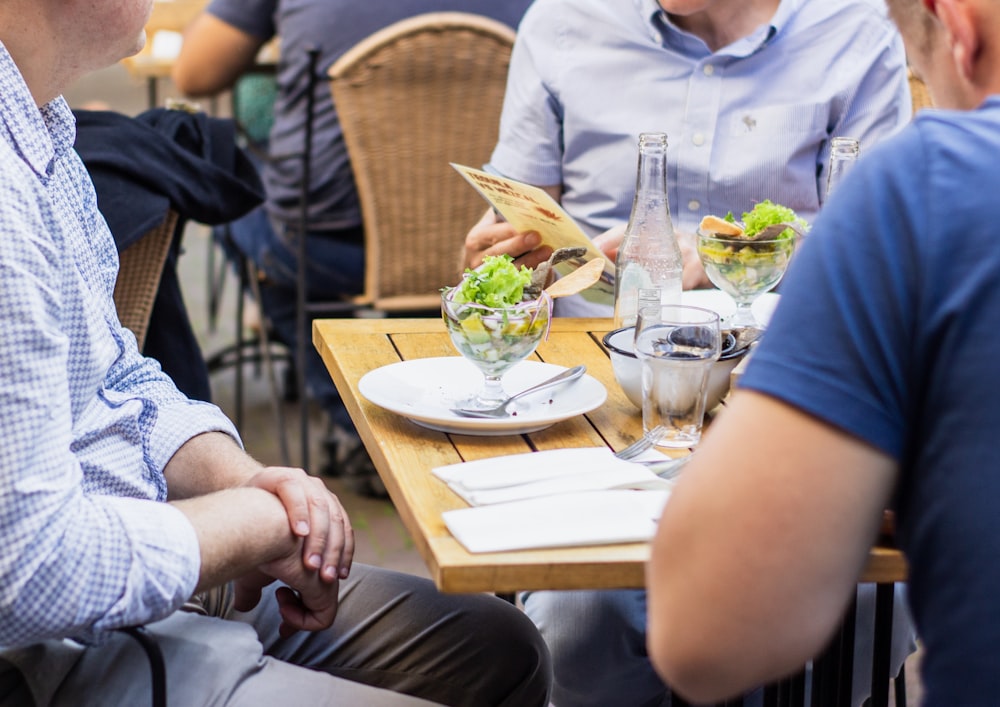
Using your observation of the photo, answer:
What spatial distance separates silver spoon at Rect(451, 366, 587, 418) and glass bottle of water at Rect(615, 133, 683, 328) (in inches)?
10.4

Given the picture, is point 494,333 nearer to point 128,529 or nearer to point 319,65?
point 128,529

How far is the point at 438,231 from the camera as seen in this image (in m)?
3.22

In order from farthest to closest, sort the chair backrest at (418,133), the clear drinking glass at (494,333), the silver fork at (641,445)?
1. the chair backrest at (418,133)
2. the clear drinking glass at (494,333)
3. the silver fork at (641,445)

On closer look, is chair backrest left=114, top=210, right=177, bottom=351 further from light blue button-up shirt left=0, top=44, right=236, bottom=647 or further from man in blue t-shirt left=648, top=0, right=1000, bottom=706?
man in blue t-shirt left=648, top=0, right=1000, bottom=706

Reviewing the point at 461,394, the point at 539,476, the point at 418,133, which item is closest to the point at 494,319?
the point at 461,394

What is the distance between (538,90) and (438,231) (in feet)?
2.96

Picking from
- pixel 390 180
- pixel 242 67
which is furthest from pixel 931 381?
pixel 242 67

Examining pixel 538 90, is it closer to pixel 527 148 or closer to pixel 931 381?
pixel 527 148

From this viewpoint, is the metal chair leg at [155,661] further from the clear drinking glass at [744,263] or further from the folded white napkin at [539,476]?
the clear drinking glass at [744,263]

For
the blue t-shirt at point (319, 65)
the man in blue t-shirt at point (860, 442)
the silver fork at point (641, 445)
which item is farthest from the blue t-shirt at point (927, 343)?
the blue t-shirt at point (319, 65)

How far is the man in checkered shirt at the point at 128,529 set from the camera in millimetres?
1064

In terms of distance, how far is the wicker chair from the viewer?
300 centimetres

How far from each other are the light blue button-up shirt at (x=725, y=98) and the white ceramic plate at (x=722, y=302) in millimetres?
344

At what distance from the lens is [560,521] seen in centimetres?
110
